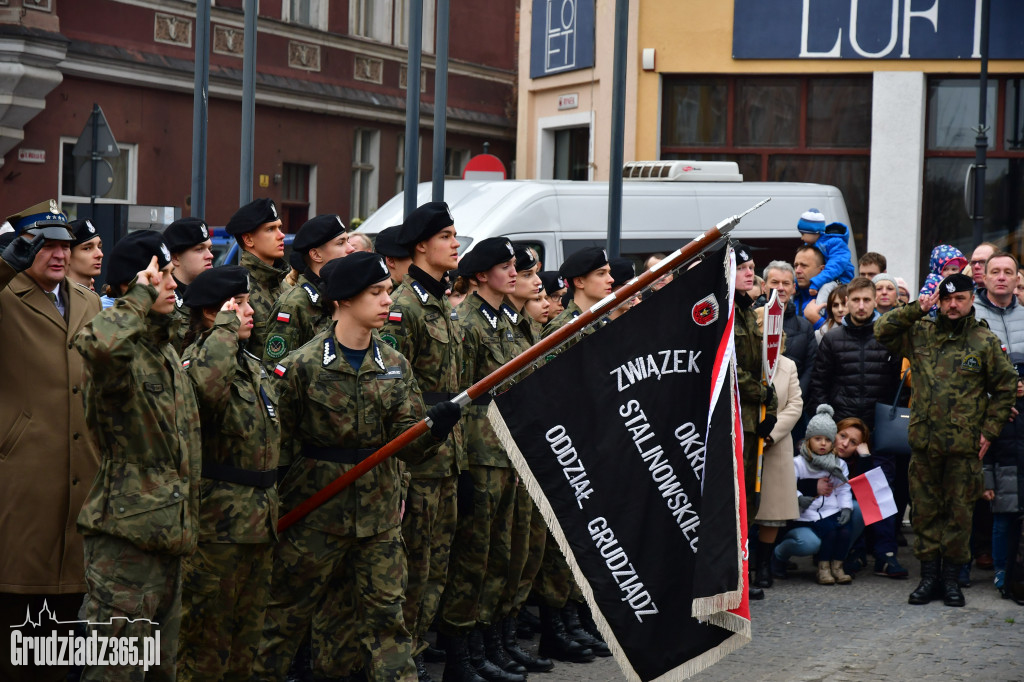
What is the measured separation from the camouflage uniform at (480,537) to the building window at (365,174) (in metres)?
23.0

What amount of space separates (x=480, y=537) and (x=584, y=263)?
1.96 meters

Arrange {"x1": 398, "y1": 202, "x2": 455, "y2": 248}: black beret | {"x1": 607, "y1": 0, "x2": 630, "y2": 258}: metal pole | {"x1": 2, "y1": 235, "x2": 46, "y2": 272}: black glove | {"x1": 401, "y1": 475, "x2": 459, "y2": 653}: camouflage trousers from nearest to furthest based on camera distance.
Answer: {"x1": 2, "y1": 235, "x2": 46, "y2": 272}: black glove < {"x1": 401, "y1": 475, "x2": 459, "y2": 653}: camouflage trousers < {"x1": 398, "y1": 202, "x2": 455, "y2": 248}: black beret < {"x1": 607, "y1": 0, "x2": 630, "y2": 258}: metal pole

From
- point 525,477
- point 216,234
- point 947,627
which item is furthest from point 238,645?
point 216,234

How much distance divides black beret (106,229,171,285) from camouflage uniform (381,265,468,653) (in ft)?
5.66

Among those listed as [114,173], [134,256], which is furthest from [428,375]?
[114,173]

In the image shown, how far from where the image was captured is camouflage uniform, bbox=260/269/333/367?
7.11 meters

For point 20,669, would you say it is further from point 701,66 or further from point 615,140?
point 701,66

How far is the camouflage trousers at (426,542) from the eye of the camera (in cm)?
668

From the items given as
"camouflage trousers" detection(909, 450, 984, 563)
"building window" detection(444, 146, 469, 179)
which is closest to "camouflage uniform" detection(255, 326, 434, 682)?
"camouflage trousers" detection(909, 450, 984, 563)

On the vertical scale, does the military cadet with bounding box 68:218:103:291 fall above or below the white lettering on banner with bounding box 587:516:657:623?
above

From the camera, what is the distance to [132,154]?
2427 centimetres

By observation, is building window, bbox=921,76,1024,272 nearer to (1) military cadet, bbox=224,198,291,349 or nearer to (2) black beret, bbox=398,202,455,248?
(2) black beret, bbox=398,202,455,248

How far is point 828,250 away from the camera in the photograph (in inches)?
519

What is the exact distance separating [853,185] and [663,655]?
16462mm
